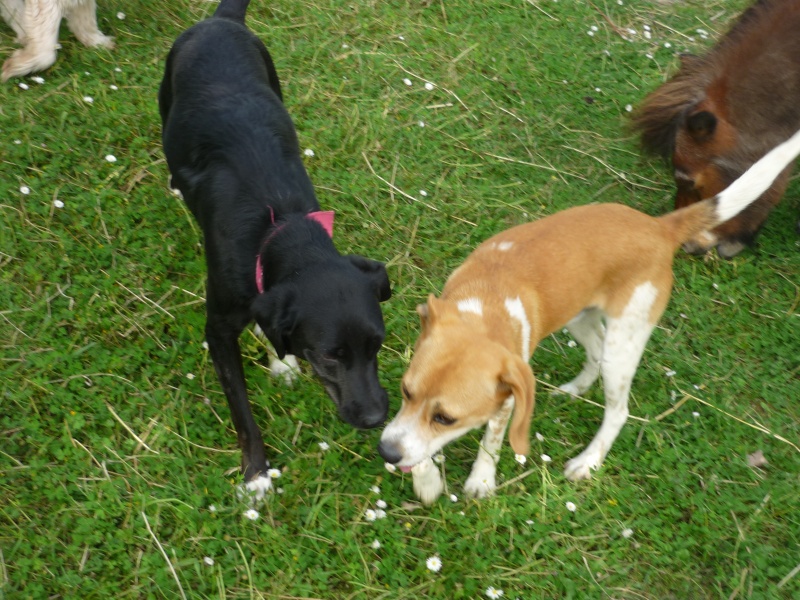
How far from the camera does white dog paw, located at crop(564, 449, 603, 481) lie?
3676mm

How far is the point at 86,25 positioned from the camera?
5.14m

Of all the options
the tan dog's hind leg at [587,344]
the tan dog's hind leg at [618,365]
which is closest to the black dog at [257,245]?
the tan dog's hind leg at [618,365]

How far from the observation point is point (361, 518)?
3.29m

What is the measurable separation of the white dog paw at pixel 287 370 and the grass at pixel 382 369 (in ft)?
0.22

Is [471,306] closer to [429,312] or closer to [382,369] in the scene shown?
[429,312]

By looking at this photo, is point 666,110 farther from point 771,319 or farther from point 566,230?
point 566,230

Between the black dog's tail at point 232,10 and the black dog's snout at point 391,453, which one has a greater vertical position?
the black dog's tail at point 232,10

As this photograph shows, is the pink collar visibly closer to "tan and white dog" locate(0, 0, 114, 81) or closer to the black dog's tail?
the black dog's tail

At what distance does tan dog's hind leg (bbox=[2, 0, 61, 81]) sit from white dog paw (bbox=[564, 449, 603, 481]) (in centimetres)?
411

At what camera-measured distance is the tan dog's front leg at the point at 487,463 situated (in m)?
3.34

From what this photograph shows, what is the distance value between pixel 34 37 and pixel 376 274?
315 cm

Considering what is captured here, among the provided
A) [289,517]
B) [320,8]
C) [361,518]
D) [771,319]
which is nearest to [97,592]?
[289,517]

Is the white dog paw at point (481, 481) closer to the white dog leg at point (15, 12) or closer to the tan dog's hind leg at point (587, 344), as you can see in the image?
the tan dog's hind leg at point (587, 344)

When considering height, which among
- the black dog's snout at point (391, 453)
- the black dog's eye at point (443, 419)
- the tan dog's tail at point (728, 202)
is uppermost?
the tan dog's tail at point (728, 202)
